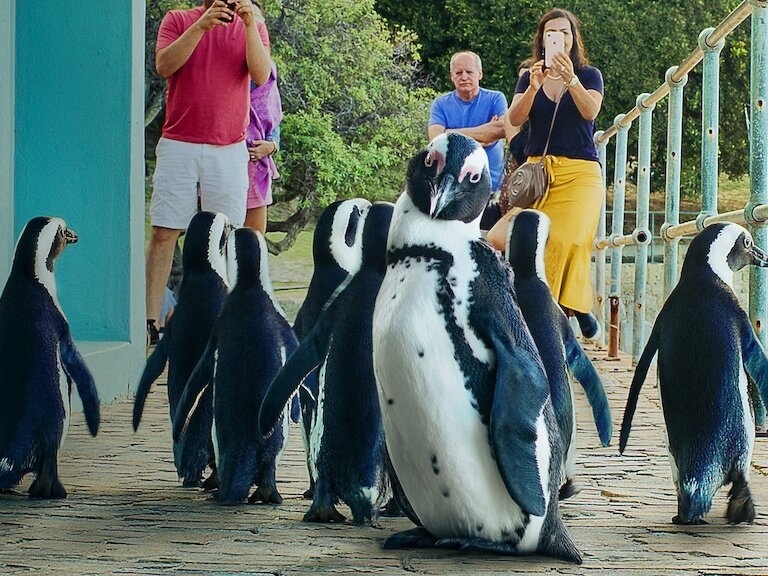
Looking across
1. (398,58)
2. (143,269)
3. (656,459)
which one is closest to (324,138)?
(398,58)

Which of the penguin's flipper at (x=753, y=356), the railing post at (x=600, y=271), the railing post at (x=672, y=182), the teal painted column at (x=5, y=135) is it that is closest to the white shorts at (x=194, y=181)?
the teal painted column at (x=5, y=135)

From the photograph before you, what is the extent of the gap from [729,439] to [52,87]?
Result: 3923 millimetres

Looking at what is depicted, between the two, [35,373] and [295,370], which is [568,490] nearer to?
[295,370]

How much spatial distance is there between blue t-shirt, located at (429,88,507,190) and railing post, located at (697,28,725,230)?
1427 mm

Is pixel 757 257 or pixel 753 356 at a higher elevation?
pixel 757 257

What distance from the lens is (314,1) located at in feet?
52.7

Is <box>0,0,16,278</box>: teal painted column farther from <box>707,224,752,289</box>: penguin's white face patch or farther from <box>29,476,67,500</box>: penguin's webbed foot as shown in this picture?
<box>707,224,752,289</box>: penguin's white face patch

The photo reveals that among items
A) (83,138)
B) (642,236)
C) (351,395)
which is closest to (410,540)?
(351,395)

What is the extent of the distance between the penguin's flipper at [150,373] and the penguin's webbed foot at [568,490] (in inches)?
38.8

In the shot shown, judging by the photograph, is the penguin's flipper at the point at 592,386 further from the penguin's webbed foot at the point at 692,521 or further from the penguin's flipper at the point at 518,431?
the penguin's flipper at the point at 518,431

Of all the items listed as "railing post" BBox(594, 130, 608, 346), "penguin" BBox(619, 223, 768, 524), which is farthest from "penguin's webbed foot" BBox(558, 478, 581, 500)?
"railing post" BBox(594, 130, 608, 346)

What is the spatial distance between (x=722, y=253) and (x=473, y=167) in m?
0.81

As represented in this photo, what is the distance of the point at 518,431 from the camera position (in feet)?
7.09

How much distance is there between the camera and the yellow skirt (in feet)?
16.6
